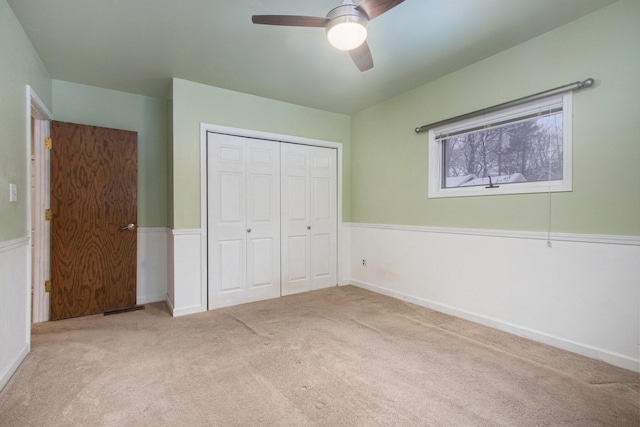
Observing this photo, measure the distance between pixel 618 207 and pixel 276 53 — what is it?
2904mm

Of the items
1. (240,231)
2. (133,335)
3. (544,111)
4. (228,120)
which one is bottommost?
(133,335)

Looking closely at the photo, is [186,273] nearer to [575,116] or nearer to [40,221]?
[40,221]

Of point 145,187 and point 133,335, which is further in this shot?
point 145,187

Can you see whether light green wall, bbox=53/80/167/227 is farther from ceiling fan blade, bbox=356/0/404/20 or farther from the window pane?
the window pane

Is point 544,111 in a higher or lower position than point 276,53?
lower

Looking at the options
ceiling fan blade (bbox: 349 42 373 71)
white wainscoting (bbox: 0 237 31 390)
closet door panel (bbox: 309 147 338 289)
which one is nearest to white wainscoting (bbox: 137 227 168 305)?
white wainscoting (bbox: 0 237 31 390)

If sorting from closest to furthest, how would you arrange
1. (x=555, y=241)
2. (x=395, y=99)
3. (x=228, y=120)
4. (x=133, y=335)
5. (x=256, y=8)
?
(x=256, y=8) < (x=555, y=241) < (x=133, y=335) < (x=228, y=120) < (x=395, y=99)

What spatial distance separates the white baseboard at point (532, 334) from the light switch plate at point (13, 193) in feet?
12.0

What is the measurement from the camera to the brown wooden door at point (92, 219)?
10.2 ft

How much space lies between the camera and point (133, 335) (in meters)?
2.70

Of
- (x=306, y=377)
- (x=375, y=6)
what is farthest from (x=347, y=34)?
(x=306, y=377)

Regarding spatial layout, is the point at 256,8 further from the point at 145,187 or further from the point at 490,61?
the point at 145,187

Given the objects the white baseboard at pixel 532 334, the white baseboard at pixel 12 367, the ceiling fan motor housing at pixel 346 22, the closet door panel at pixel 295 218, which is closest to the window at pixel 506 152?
the white baseboard at pixel 532 334

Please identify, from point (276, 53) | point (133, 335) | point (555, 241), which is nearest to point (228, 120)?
point (276, 53)
